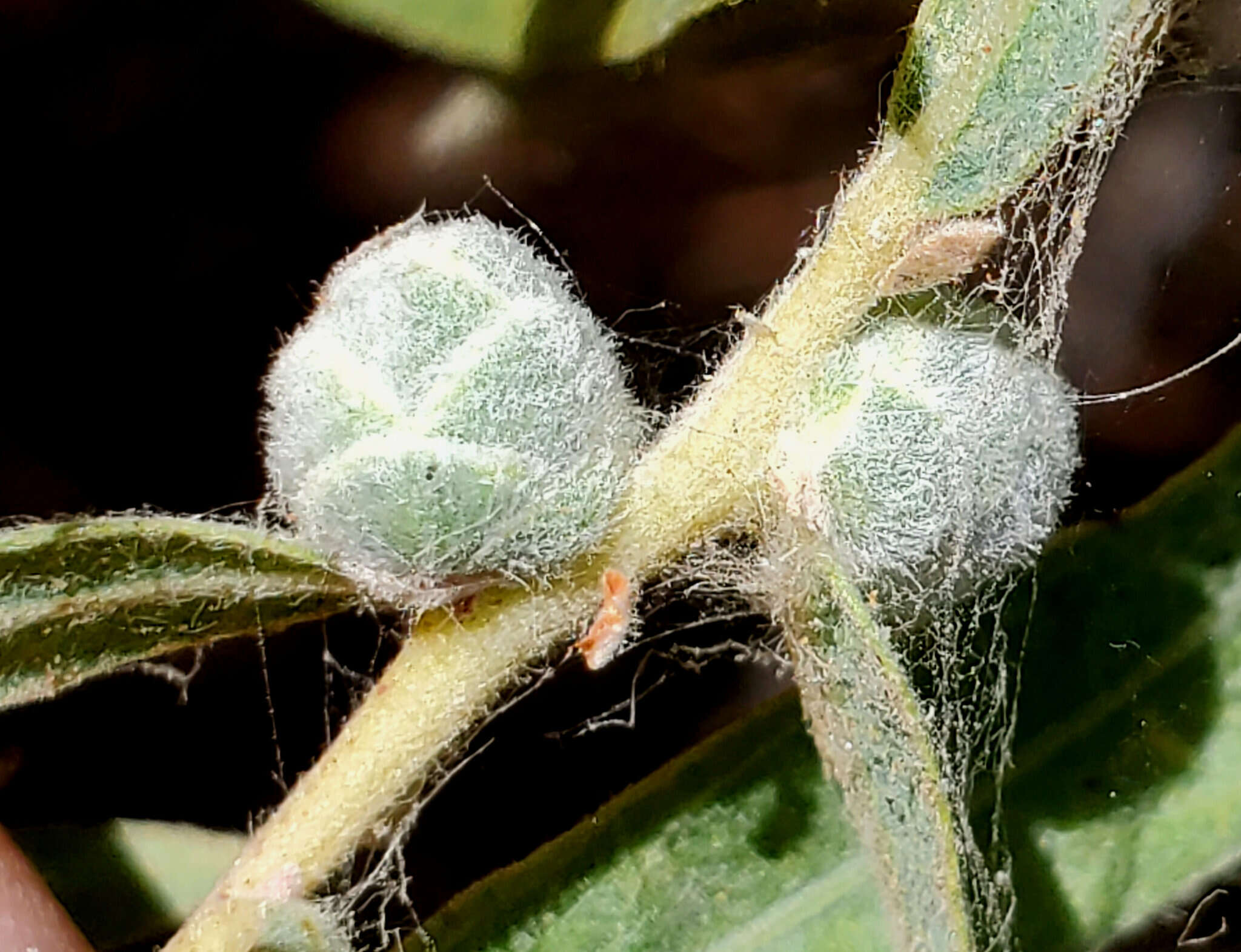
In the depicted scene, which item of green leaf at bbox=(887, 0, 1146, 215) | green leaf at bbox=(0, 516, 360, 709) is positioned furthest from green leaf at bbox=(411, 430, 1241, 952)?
green leaf at bbox=(887, 0, 1146, 215)

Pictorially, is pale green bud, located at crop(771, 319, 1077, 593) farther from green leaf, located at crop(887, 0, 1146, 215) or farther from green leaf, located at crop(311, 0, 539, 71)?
green leaf, located at crop(311, 0, 539, 71)

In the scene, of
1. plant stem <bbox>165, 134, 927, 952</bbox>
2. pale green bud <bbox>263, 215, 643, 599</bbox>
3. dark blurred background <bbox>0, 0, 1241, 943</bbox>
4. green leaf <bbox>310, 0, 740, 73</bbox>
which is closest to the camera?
pale green bud <bbox>263, 215, 643, 599</bbox>

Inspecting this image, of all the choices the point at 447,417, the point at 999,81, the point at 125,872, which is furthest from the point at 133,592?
the point at 999,81

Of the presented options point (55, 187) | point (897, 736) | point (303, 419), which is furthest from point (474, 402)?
point (55, 187)

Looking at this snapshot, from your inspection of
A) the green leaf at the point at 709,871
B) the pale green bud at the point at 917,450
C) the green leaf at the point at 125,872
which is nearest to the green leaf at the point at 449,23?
the pale green bud at the point at 917,450

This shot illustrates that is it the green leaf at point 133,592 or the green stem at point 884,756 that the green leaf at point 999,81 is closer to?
the green stem at point 884,756

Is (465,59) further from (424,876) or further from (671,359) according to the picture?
(424,876)
